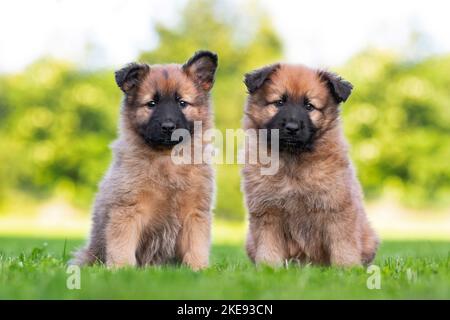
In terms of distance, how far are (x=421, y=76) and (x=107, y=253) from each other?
86.2 ft

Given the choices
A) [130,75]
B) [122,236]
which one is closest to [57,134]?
[130,75]

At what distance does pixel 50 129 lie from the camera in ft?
91.9

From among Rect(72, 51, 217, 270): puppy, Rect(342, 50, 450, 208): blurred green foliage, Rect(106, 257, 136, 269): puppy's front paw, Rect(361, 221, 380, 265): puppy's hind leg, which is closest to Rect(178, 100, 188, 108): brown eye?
Rect(72, 51, 217, 270): puppy

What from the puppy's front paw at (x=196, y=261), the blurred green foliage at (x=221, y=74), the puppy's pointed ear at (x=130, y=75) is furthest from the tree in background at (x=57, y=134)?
the puppy's front paw at (x=196, y=261)

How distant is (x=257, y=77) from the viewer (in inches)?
226

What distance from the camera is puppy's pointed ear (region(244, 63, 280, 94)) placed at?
5.72 m

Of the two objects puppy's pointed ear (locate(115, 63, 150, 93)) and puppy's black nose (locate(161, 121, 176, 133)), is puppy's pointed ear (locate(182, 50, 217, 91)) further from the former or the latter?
puppy's black nose (locate(161, 121, 176, 133))

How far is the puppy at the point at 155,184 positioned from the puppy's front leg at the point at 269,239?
0.42 metres

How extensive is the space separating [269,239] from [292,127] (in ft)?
2.99

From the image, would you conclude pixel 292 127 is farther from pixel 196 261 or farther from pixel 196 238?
pixel 196 261

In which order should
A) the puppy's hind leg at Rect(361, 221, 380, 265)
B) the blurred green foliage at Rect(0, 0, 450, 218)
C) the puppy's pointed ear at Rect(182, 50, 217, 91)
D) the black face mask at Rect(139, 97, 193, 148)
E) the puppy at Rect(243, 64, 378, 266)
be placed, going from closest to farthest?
the black face mask at Rect(139, 97, 193, 148)
the puppy at Rect(243, 64, 378, 266)
the puppy's pointed ear at Rect(182, 50, 217, 91)
the puppy's hind leg at Rect(361, 221, 380, 265)
the blurred green foliage at Rect(0, 0, 450, 218)
